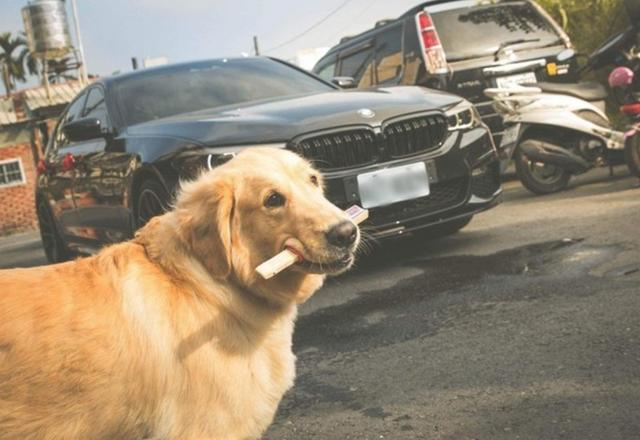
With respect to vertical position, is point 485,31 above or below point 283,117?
above

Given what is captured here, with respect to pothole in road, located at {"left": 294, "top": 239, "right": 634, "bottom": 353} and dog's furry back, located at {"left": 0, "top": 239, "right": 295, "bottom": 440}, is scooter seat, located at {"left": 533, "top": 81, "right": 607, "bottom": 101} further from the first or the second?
dog's furry back, located at {"left": 0, "top": 239, "right": 295, "bottom": 440}

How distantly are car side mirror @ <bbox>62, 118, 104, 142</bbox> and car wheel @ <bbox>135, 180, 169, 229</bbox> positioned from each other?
2.94ft

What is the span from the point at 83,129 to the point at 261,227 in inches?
151

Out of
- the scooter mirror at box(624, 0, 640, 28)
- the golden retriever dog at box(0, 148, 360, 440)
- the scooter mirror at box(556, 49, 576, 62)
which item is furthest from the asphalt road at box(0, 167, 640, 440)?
the scooter mirror at box(624, 0, 640, 28)

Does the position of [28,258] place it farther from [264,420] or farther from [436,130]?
[264,420]

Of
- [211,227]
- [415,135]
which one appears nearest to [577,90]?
[415,135]

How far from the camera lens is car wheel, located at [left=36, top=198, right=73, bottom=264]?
8.12 meters

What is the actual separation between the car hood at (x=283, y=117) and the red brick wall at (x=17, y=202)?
2278 cm

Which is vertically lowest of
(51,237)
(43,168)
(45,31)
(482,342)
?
(51,237)

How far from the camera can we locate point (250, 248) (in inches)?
109

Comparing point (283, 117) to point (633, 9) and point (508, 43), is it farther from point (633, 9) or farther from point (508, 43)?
point (633, 9)

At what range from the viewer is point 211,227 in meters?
2.69

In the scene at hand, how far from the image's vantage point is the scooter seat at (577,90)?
8578mm

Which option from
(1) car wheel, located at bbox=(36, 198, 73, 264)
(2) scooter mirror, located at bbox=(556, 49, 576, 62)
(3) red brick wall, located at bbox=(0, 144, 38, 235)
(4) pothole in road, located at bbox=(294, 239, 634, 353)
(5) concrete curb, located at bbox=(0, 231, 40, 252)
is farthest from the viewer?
(3) red brick wall, located at bbox=(0, 144, 38, 235)
